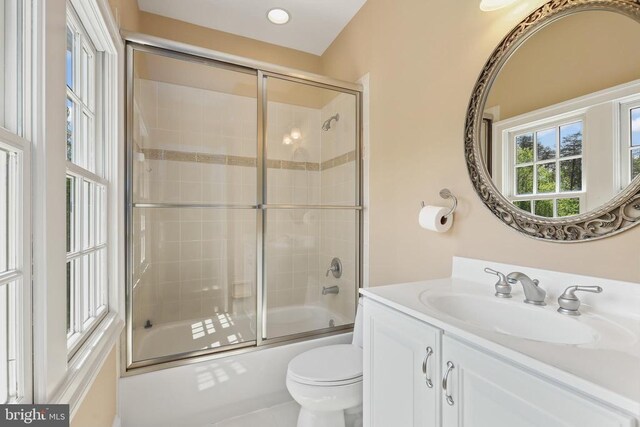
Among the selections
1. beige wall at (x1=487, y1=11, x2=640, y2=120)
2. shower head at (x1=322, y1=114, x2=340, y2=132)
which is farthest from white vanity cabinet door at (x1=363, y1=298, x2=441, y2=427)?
shower head at (x1=322, y1=114, x2=340, y2=132)

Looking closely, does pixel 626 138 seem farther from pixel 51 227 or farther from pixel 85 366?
pixel 85 366

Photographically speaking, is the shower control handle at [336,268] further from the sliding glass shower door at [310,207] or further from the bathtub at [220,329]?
the bathtub at [220,329]

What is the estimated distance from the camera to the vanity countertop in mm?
543

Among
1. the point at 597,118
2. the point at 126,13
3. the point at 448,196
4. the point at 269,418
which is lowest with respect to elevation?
the point at 269,418

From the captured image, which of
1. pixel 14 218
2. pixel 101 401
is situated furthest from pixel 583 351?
pixel 101 401

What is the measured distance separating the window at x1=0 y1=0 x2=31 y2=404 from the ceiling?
188 cm

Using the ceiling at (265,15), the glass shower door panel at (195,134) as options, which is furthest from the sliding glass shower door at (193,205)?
the ceiling at (265,15)

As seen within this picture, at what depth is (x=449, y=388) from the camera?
84cm

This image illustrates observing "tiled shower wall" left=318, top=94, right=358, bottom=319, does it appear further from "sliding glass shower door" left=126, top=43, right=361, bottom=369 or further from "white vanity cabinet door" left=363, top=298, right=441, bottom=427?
"white vanity cabinet door" left=363, top=298, right=441, bottom=427

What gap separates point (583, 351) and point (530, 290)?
1.34ft

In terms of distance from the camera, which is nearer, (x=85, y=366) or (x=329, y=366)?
(x=85, y=366)

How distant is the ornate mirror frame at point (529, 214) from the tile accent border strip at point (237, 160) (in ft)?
3.64

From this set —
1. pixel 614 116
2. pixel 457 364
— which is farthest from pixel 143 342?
pixel 614 116

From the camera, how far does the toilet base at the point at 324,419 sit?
150cm
